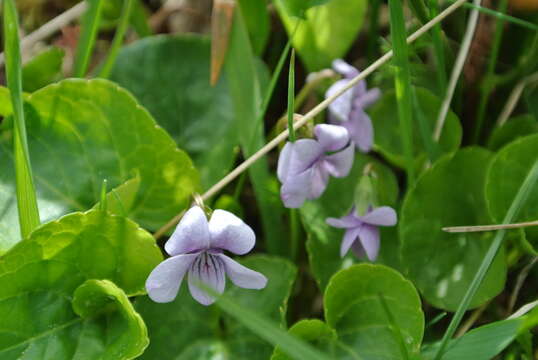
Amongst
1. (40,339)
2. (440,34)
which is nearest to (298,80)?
(440,34)

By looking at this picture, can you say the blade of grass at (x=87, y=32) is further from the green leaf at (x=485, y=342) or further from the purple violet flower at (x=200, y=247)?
the green leaf at (x=485, y=342)

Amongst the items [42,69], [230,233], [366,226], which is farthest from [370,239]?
[42,69]

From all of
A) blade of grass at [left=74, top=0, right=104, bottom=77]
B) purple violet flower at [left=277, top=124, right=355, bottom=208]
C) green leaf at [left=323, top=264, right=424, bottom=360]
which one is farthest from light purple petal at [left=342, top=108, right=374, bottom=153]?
blade of grass at [left=74, top=0, right=104, bottom=77]

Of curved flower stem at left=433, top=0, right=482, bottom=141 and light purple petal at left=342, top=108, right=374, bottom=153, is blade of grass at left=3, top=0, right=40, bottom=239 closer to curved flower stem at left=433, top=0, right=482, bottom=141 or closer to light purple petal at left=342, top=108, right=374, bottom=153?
light purple petal at left=342, top=108, right=374, bottom=153

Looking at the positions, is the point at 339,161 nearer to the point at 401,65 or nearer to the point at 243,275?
the point at 401,65

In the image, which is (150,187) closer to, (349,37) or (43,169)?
(43,169)

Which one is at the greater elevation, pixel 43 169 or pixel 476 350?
pixel 43 169

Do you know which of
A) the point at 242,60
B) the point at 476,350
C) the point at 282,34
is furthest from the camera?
the point at 282,34
